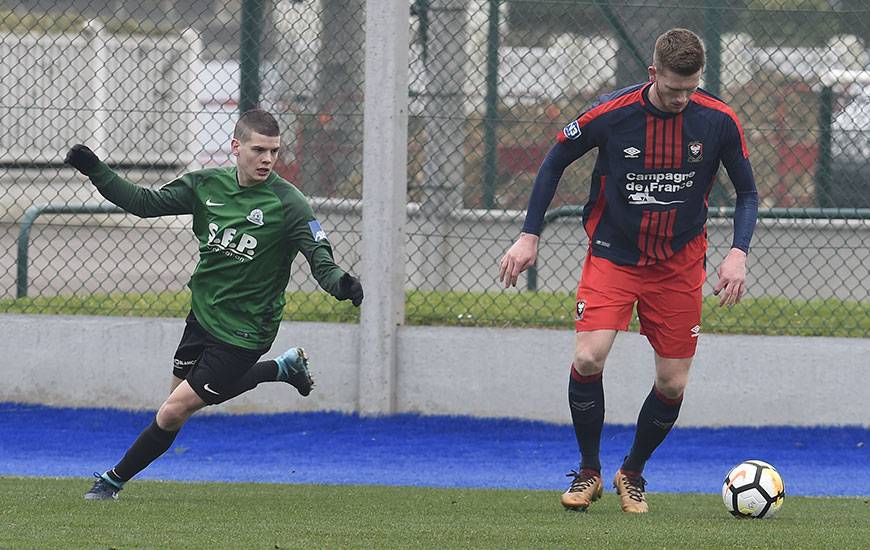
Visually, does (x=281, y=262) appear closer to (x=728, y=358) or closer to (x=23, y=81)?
(x=728, y=358)

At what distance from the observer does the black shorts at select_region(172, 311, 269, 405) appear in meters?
5.86

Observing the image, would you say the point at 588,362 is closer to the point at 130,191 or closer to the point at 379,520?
the point at 379,520

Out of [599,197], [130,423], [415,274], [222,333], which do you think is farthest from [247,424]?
[599,197]

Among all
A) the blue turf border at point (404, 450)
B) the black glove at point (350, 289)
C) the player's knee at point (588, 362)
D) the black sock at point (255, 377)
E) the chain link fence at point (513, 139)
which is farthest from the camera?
the chain link fence at point (513, 139)

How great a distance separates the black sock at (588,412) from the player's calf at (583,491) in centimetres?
4

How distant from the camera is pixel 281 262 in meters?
6.01

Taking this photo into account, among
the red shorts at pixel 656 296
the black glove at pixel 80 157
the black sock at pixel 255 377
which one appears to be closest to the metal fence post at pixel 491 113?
the black sock at pixel 255 377

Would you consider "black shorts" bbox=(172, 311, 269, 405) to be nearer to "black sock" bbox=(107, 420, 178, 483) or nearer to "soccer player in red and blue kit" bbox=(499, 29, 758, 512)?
"black sock" bbox=(107, 420, 178, 483)

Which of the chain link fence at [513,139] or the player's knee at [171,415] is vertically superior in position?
the chain link fence at [513,139]

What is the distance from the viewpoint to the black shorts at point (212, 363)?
586cm

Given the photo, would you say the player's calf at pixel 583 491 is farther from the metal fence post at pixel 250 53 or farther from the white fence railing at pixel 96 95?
the white fence railing at pixel 96 95

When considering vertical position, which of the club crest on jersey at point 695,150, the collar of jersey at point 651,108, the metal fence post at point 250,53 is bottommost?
the club crest on jersey at point 695,150

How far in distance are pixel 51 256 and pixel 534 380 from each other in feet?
10.9

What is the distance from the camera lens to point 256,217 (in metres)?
5.93
